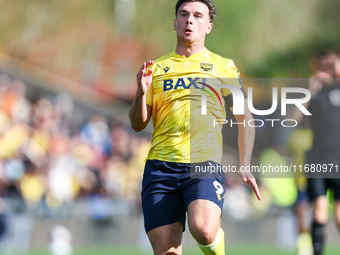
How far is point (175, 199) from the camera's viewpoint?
4258 millimetres

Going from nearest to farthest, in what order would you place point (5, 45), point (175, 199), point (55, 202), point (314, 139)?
1. point (175, 199)
2. point (314, 139)
3. point (55, 202)
4. point (5, 45)

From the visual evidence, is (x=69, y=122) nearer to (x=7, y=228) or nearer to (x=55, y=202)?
(x=55, y=202)

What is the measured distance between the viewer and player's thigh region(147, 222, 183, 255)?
4121mm

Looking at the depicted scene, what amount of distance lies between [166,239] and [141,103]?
1.13 m

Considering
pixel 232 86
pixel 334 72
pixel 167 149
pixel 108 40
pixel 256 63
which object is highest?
pixel 108 40

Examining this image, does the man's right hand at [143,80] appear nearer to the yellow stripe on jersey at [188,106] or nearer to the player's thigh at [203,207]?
the yellow stripe on jersey at [188,106]

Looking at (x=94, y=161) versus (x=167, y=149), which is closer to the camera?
(x=167, y=149)

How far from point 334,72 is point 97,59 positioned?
20037mm

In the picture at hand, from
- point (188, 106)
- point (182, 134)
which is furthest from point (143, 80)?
point (182, 134)

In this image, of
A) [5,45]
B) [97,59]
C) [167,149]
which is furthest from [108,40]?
[167,149]

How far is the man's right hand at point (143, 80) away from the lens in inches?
165

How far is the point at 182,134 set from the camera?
4.35m

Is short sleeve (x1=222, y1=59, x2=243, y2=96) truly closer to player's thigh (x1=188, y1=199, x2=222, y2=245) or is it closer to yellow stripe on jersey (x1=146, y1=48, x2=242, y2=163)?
yellow stripe on jersey (x1=146, y1=48, x2=242, y2=163)

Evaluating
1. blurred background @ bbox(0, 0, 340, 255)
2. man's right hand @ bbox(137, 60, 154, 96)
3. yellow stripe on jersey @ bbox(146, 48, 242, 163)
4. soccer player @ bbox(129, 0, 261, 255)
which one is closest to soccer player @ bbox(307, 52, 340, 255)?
blurred background @ bbox(0, 0, 340, 255)
